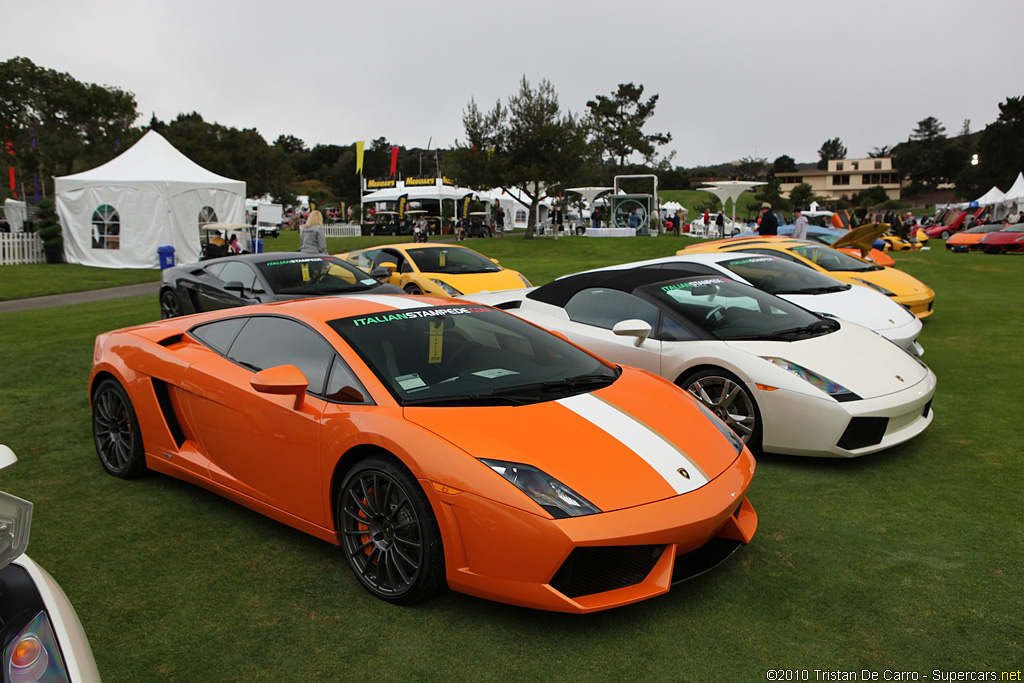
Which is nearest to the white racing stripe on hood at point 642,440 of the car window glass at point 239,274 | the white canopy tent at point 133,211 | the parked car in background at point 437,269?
the car window glass at point 239,274

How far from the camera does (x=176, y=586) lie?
137 inches

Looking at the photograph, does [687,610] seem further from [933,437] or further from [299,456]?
[933,437]

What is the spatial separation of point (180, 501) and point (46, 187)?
193 feet

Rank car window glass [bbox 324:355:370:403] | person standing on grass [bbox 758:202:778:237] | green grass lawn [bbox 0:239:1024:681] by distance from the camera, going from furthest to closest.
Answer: person standing on grass [bbox 758:202:778:237] < car window glass [bbox 324:355:370:403] < green grass lawn [bbox 0:239:1024:681]

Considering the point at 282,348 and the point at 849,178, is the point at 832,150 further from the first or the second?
the point at 282,348

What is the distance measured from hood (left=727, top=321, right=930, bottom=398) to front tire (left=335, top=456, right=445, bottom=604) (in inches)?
116

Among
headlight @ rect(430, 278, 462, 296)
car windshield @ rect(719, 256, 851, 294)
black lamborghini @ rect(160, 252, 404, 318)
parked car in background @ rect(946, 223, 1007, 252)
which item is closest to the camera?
car windshield @ rect(719, 256, 851, 294)

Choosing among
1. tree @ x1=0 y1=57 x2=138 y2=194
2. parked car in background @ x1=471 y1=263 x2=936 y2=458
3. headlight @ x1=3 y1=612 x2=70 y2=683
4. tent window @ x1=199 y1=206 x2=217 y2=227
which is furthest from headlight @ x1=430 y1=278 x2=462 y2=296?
tree @ x1=0 y1=57 x2=138 y2=194

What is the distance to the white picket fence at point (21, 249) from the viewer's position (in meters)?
23.5

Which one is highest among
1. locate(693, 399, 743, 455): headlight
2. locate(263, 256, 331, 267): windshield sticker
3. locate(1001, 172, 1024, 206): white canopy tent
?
locate(1001, 172, 1024, 206): white canopy tent

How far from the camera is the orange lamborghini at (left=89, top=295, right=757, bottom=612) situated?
292 cm

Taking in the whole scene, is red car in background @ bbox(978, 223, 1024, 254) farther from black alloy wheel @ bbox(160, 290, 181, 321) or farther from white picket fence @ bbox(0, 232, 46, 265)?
white picket fence @ bbox(0, 232, 46, 265)

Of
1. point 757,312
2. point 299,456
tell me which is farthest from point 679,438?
point 757,312

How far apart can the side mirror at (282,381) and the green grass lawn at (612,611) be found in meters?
0.88
